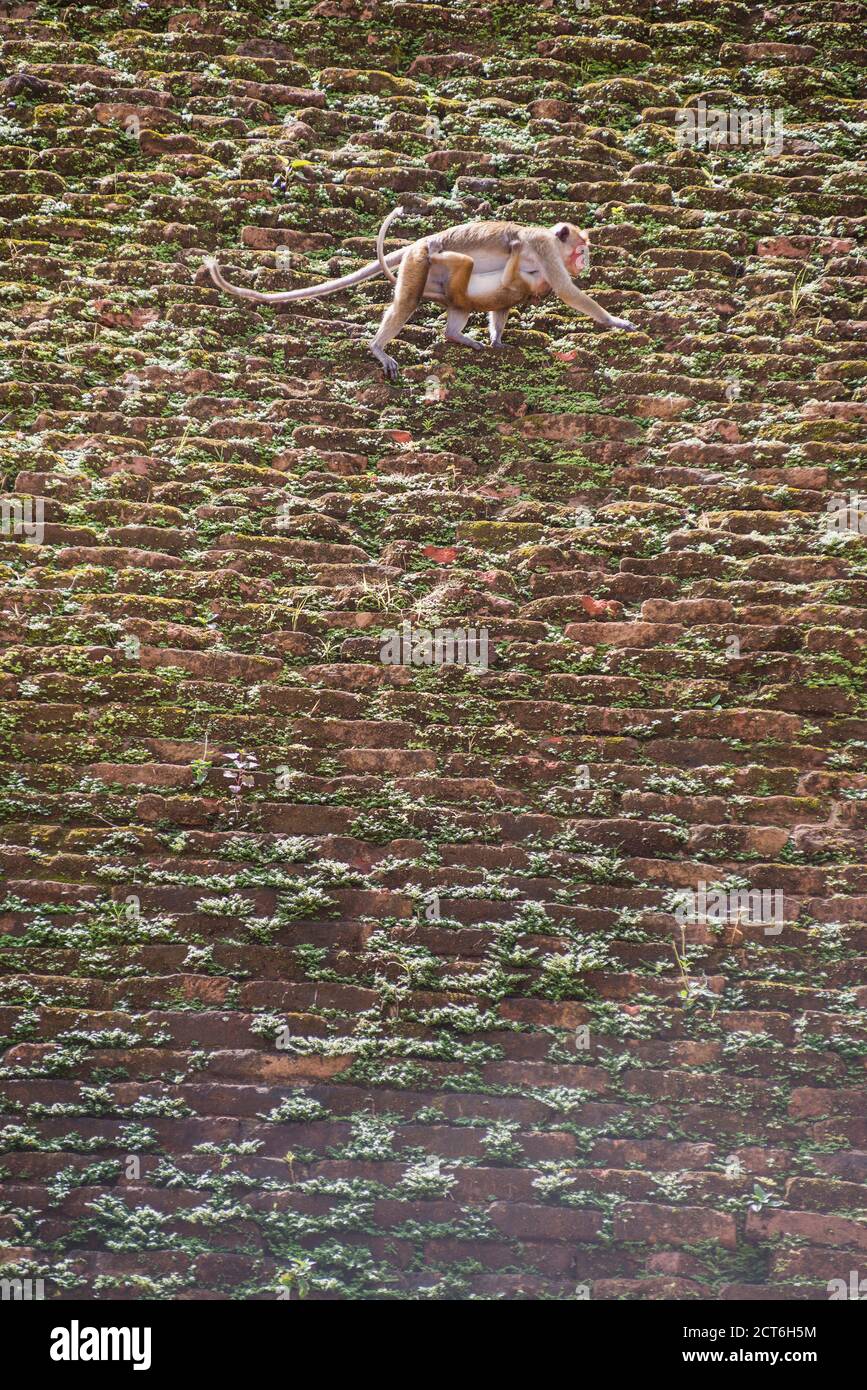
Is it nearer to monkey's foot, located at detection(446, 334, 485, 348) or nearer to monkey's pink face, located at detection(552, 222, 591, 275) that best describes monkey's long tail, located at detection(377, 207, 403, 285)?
monkey's foot, located at detection(446, 334, 485, 348)

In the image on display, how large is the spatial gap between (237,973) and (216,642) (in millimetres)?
1048

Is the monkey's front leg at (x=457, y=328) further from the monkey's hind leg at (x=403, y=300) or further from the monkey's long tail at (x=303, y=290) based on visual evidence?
the monkey's long tail at (x=303, y=290)

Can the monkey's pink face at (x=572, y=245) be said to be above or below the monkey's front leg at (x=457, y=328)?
above

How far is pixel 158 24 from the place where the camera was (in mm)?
4016

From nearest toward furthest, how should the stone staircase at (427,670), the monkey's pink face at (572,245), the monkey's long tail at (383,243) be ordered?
the stone staircase at (427,670) < the monkey's long tail at (383,243) < the monkey's pink face at (572,245)

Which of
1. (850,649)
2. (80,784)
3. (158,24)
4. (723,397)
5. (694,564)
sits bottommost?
(80,784)

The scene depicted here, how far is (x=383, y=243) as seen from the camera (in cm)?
370

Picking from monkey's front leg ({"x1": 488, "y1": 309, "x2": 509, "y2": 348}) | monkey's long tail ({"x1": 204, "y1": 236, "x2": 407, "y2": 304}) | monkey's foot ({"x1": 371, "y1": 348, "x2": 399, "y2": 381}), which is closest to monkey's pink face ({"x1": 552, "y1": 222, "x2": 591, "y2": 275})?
monkey's front leg ({"x1": 488, "y1": 309, "x2": 509, "y2": 348})

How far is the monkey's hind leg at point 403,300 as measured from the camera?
11.8 ft

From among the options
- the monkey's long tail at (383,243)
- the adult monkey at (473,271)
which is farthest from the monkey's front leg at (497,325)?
the monkey's long tail at (383,243)

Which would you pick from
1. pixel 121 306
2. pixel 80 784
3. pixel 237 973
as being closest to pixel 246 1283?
pixel 237 973

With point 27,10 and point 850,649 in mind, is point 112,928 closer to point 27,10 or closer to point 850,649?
point 850,649

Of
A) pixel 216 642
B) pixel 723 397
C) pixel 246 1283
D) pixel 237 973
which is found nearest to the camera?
pixel 246 1283

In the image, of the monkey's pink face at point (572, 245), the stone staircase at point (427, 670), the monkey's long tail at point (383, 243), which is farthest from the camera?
the monkey's pink face at point (572, 245)
